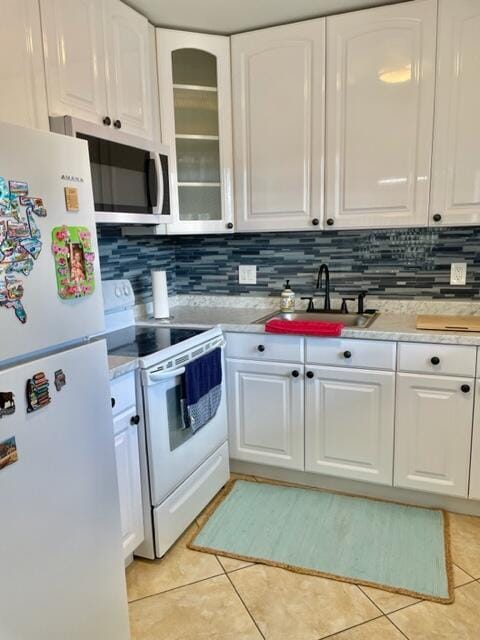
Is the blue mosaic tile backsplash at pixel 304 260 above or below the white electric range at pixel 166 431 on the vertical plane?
above

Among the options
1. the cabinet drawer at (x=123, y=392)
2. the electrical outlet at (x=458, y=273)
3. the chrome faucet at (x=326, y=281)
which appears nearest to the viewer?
the cabinet drawer at (x=123, y=392)

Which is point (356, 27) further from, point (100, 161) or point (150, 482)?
point (150, 482)

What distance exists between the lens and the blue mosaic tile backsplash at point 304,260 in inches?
99.0

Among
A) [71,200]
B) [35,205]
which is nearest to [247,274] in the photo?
[71,200]

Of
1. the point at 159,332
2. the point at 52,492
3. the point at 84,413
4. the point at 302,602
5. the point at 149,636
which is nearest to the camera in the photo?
the point at 52,492

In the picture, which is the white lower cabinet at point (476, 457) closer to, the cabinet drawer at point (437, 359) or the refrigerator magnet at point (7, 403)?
the cabinet drawer at point (437, 359)

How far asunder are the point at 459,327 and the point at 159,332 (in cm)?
141

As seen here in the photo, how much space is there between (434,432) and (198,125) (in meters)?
1.97

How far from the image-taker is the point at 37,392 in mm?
1129

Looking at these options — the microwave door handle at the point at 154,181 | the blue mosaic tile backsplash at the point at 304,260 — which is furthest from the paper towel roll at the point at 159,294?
the microwave door handle at the point at 154,181

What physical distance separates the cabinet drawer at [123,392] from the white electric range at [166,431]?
35 mm

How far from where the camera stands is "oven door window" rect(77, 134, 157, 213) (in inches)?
72.6

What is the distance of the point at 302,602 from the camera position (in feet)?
5.88

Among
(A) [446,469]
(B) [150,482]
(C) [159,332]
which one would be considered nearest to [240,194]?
(C) [159,332]
